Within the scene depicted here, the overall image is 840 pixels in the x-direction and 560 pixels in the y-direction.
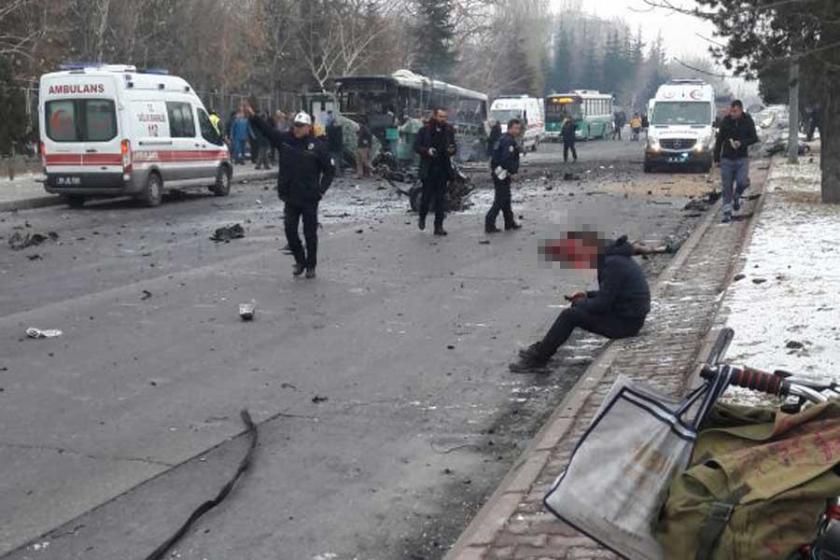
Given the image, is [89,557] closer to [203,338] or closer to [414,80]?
[203,338]

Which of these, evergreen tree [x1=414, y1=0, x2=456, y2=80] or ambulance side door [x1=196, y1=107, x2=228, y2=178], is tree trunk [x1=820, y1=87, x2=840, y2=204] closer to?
ambulance side door [x1=196, y1=107, x2=228, y2=178]

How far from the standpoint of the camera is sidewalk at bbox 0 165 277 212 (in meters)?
20.9

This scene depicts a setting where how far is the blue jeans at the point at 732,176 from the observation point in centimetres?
1653

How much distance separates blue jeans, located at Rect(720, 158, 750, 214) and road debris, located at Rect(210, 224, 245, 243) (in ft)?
25.5

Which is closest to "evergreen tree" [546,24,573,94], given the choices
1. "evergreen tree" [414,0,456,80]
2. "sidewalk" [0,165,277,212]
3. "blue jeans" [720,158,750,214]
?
"evergreen tree" [414,0,456,80]

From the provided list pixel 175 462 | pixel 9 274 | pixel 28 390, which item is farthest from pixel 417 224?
pixel 175 462

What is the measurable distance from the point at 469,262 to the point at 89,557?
9236mm

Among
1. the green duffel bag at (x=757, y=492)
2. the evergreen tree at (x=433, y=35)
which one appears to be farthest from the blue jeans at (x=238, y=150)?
the evergreen tree at (x=433, y=35)

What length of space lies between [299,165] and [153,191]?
33.1ft

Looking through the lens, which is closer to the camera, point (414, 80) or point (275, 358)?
point (275, 358)

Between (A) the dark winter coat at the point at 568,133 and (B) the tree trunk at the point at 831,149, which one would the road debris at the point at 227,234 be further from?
(A) the dark winter coat at the point at 568,133

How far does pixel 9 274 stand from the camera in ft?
40.3

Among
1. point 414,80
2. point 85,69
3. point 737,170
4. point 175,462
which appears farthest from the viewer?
point 414,80

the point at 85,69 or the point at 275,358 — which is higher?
the point at 85,69
